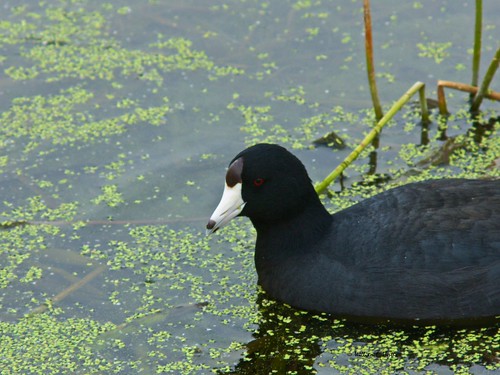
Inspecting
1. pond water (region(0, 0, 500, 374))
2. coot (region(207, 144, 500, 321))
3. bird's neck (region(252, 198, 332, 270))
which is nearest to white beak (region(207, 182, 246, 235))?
coot (region(207, 144, 500, 321))

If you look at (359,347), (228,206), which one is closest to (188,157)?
(228,206)

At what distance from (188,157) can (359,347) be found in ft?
6.35

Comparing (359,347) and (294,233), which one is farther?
(294,233)

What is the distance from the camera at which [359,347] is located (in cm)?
436

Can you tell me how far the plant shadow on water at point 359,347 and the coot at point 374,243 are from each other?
0.07 m

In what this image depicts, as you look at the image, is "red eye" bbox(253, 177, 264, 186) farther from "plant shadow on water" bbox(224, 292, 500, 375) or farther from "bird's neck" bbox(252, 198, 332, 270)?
"plant shadow on water" bbox(224, 292, 500, 375)

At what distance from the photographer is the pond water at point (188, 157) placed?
4.43 m

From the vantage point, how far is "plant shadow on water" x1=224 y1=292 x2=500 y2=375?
13.9 feet

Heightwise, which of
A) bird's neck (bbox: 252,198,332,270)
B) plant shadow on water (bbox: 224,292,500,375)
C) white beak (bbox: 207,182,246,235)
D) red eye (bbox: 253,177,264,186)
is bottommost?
plant shadow on water (bbox: 224,292,500,375)

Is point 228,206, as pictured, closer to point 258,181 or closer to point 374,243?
point 258,181

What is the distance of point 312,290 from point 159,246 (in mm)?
1032

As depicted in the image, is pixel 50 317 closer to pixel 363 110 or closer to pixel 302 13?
pixel 363 110

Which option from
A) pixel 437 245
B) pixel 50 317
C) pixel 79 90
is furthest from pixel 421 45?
pixel 50 317

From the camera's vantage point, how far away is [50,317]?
4684mm
